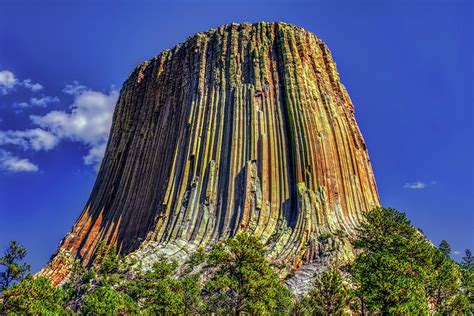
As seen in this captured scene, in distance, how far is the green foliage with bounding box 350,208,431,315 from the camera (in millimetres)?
24297

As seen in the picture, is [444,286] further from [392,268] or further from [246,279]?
[246,279]

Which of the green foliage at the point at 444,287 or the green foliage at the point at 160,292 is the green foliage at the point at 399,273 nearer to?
the green foliage at the point at 444,287

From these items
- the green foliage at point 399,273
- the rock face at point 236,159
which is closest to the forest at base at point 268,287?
the green foliage at point 399,273

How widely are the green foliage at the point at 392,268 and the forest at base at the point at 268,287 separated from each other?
5 centimetres

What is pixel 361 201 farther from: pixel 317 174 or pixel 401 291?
pixel 401 291

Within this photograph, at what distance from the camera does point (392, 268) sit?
26.6m

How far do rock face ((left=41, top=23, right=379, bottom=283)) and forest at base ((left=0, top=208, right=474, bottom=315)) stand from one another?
8.60 m

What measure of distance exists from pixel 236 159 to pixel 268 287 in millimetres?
26310

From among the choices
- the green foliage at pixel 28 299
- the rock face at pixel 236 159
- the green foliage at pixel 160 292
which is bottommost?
the green foliage at pixel 28 299

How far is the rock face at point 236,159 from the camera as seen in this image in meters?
48.6

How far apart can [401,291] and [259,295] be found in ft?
25.8

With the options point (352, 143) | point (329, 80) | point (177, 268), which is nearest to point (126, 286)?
point (177, 268)

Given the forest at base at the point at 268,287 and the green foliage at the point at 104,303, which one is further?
the green foliage at the point at 104,303

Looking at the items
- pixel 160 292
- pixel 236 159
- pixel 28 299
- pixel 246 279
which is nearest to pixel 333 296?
pixel 246 279
